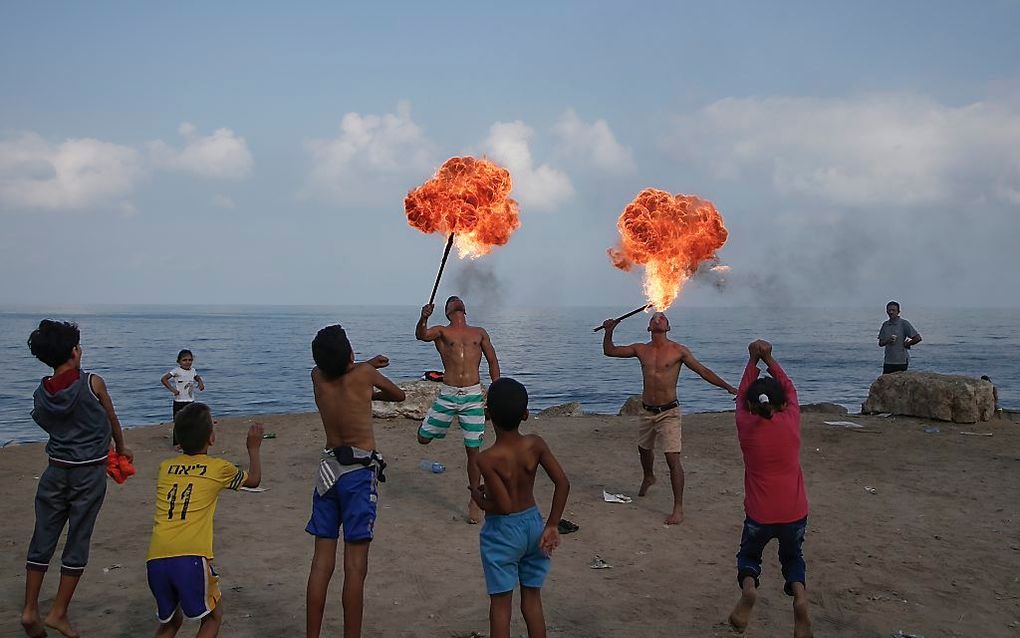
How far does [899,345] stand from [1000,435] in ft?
9.37

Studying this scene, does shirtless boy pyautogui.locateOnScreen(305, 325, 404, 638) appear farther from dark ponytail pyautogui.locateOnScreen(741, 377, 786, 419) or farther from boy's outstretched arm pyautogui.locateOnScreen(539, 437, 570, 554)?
dark ponytail pyautogui.locateOnScreen(741, 377, 786, 419)

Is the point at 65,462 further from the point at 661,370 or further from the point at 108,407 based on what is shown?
the point at 661,370

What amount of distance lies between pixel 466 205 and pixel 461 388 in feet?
11.3

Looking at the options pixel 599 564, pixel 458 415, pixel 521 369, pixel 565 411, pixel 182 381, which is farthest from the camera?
pixel 521 369

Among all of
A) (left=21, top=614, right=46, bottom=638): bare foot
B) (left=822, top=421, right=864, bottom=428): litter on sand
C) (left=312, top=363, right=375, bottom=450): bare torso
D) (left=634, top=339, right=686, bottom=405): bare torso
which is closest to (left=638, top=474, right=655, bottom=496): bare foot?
(left=634, top=339, right=686, bottom=405): bare torso

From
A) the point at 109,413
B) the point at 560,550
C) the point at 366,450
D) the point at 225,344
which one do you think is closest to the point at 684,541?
the point at 560,550

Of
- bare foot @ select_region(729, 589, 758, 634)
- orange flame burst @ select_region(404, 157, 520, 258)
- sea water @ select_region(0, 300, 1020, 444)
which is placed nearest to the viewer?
bare foot @ select_region(729, 589, 758, 634)

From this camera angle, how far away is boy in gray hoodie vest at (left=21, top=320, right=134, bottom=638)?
18.0 feet

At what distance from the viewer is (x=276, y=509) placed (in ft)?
31.5

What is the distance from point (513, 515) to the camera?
4781 millimetres

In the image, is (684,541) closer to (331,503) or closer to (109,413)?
(331,503)

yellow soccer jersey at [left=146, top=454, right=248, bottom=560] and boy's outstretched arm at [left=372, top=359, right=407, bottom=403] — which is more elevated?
boy's outstretched arm at [left=372, top=359, right=407, bottom=403]

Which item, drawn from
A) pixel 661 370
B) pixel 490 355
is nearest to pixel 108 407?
pixel 490 355

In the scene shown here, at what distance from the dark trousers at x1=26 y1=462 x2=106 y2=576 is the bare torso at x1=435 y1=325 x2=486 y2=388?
432 centimetres
